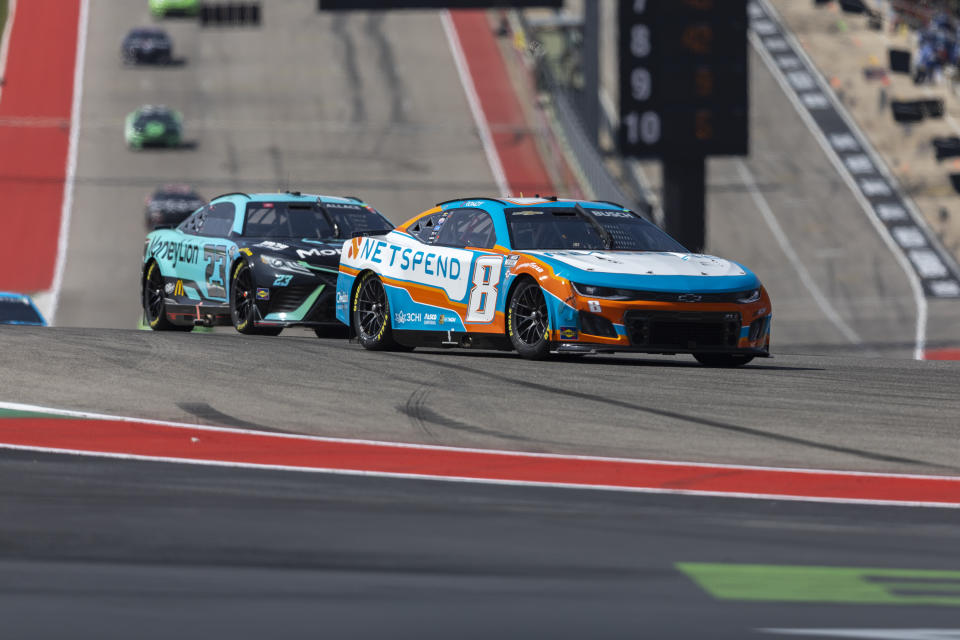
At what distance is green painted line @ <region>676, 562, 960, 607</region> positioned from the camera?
19.3 feet

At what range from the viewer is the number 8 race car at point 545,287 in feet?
43.6

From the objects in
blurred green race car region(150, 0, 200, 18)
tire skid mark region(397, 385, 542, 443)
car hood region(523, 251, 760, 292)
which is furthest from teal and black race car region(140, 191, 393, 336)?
blurred green race car region(150, 0, 200, 18)

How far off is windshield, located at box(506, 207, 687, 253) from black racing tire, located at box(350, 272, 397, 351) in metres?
1.34

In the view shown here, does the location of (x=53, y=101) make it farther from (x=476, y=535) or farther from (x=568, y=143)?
(x=476, y=535)

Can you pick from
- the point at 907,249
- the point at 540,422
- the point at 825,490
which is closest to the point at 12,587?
the point at 825,490

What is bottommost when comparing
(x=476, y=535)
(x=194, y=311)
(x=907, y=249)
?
(x=907, y=249)

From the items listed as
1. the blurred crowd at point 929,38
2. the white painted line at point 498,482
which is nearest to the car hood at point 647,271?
the white painted line at point 498,482

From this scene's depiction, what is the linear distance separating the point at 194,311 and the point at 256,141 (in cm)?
3683

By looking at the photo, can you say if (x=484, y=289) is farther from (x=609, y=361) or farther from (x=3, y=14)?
(x=3, y=14)

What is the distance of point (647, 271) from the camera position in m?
13.5

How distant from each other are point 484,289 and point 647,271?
1.33 meters

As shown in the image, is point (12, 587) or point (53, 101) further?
point (53, 101)

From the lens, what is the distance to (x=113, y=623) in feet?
17.4

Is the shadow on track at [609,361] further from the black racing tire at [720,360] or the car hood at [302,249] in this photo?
the car hood at [302,249]
